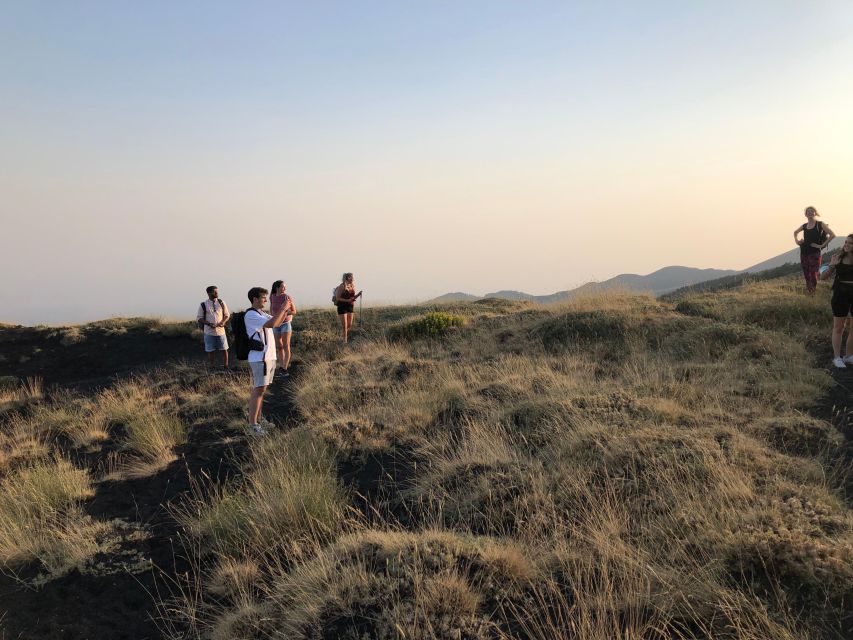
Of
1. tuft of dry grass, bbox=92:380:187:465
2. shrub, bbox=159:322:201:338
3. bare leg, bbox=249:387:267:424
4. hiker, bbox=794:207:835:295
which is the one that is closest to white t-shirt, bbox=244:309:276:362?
bare leg, bbox=249:387:267:424

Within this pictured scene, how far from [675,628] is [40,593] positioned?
183 inches

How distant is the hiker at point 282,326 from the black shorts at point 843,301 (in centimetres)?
907

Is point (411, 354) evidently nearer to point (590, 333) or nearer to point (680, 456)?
point (590, 333)

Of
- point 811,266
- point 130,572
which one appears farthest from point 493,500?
point 811,266

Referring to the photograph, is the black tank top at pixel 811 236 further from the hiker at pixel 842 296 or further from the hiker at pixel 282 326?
the hiker at pixel 282 326

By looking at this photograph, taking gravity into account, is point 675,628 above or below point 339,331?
below

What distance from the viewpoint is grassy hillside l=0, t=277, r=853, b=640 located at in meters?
3.09

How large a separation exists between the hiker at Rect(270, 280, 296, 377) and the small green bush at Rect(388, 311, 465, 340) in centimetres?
394

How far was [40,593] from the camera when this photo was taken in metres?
4.20

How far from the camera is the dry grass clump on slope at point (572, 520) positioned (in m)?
3.01

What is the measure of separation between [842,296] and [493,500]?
7013 mm

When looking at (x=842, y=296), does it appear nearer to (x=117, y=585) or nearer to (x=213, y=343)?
(x=117, y=585)

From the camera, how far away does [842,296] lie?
8102 mm

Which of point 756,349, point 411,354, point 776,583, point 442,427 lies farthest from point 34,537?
point 756,349
